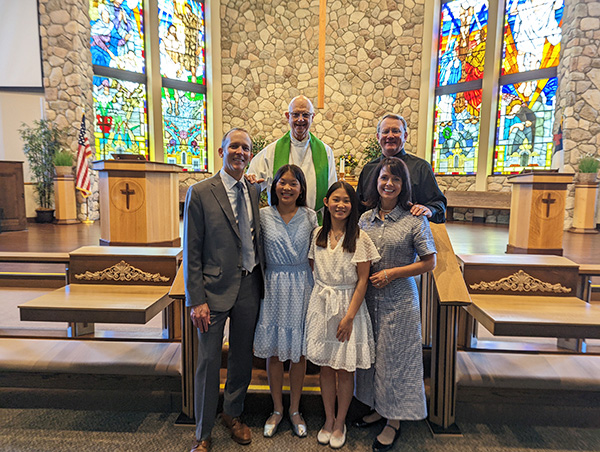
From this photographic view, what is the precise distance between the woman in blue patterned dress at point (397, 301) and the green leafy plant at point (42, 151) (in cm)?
736

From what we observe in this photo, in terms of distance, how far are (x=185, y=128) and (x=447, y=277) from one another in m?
8.40

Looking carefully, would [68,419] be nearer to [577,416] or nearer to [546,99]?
[577,416]

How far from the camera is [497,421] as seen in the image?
1944mm

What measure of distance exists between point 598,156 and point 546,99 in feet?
5.28

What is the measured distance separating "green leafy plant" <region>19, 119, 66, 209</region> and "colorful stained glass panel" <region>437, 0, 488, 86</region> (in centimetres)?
825

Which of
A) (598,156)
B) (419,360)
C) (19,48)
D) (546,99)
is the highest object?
(19,48)

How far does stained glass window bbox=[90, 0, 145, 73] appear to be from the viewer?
25.2ft

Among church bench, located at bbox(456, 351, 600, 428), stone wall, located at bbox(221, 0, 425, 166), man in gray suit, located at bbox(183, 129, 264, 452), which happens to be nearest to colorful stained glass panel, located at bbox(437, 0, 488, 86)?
stone wall, located at bbox(221, 0, 425, 166)

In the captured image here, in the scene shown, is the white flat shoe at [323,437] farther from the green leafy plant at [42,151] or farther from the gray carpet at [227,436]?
the green leafy plant at [42,151]

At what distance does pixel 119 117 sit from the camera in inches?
321

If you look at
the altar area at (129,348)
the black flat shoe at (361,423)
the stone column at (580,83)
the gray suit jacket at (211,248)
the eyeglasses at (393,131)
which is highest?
the stone column at (580,83)

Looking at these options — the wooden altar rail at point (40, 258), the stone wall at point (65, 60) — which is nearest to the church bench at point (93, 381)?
the wooden altar rail at point (40, 258)

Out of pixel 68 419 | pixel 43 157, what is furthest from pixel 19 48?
pixel 68 419

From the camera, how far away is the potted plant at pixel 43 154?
273 inches
